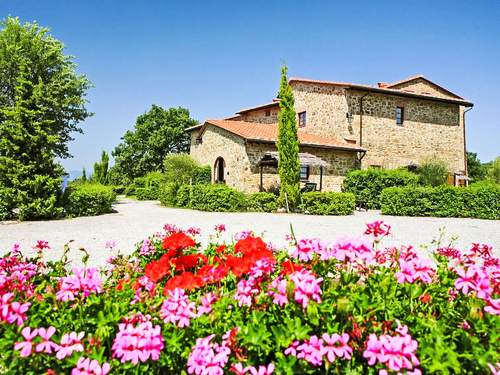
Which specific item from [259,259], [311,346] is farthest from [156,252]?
[311,346]

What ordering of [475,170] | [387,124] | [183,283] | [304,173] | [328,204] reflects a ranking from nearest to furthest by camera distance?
1. [183,283]
2. [328,204]
3. [304,173]
4. [387,124]
5. [475,170]

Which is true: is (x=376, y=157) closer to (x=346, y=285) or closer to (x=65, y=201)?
(x=65, y=201)

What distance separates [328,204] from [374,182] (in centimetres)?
452

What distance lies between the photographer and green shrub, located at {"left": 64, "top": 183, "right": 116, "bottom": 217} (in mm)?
13484

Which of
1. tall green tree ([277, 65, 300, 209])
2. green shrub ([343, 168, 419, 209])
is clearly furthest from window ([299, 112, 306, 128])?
tall green tree ([277, 65, 300, 209])

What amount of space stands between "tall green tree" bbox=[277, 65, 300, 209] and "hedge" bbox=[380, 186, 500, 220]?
4323mm

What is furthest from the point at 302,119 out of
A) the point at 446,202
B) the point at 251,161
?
the point at 446,202

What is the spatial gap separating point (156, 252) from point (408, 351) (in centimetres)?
239

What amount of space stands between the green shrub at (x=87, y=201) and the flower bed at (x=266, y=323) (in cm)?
1280

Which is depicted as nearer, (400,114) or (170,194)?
(170,194)

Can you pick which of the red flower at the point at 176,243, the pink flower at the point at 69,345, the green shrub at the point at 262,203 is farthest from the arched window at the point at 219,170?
the pink flower at the point at 69,345

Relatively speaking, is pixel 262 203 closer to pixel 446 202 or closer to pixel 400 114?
pixel 446 202

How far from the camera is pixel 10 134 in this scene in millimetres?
12609

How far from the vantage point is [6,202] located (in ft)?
39.9
